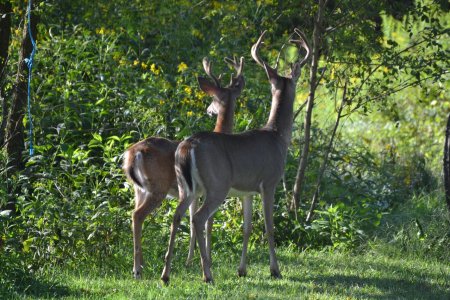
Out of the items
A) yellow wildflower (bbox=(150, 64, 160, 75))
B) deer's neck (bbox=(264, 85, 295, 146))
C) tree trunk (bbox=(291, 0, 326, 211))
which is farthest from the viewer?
yellow wildflower (bbox=(150, 64, 160, 75))

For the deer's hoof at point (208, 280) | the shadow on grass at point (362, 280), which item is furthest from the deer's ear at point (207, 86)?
the deer's hoof at point (208, 280)

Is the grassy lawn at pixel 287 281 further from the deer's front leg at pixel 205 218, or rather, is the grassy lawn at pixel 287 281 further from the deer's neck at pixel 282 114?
the deer's neck at pixel 282 114

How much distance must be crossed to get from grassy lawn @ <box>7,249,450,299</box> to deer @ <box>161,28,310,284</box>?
279 millimetres

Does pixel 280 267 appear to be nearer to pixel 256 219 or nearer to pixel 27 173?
pixel 256 219

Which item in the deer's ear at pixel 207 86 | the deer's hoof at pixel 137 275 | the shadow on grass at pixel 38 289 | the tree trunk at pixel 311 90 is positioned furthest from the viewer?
the tree trunk at pixel 311 90

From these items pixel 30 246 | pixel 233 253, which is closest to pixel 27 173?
pixel 30 246

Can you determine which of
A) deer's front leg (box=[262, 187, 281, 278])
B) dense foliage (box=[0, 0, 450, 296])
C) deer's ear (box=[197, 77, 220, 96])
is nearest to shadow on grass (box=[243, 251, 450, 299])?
deer's front leg (box=[262, 187, 281, 278])

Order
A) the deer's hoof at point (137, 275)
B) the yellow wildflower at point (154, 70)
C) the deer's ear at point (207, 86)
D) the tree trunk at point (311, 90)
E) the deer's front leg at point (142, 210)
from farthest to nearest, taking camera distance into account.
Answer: the yellow wildflower at point (154, 70) → the tree trunk at point (311, 90) → the deer's ear at point (207, 86) → the deer's front leg at point (142, 210) → the deer's hoof at point (137, 275)

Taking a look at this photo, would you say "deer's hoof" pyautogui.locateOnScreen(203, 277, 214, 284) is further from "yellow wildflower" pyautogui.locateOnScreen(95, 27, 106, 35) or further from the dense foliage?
"yellow wildflower" pyautogui.locateOnScreen(95, 27, 106, 35)

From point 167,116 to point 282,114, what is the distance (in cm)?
250

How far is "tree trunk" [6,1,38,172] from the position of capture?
963 centimetres

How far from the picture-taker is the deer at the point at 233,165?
7.80 m

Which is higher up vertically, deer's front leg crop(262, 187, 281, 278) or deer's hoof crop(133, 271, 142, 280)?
deer's front leg crop(262, 187, 281, 278)

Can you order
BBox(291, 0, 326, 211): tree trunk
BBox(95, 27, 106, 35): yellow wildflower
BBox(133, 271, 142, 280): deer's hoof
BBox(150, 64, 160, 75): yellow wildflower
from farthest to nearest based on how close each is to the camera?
BBox(95, 27, 106, 35): yellow wildflower → BBox(150, 64, 160, 75): yellow wildflower → BBox(291, 0, 326, 211): tree trunk → BBox(133, 271, 142, 280): deer's hoof
